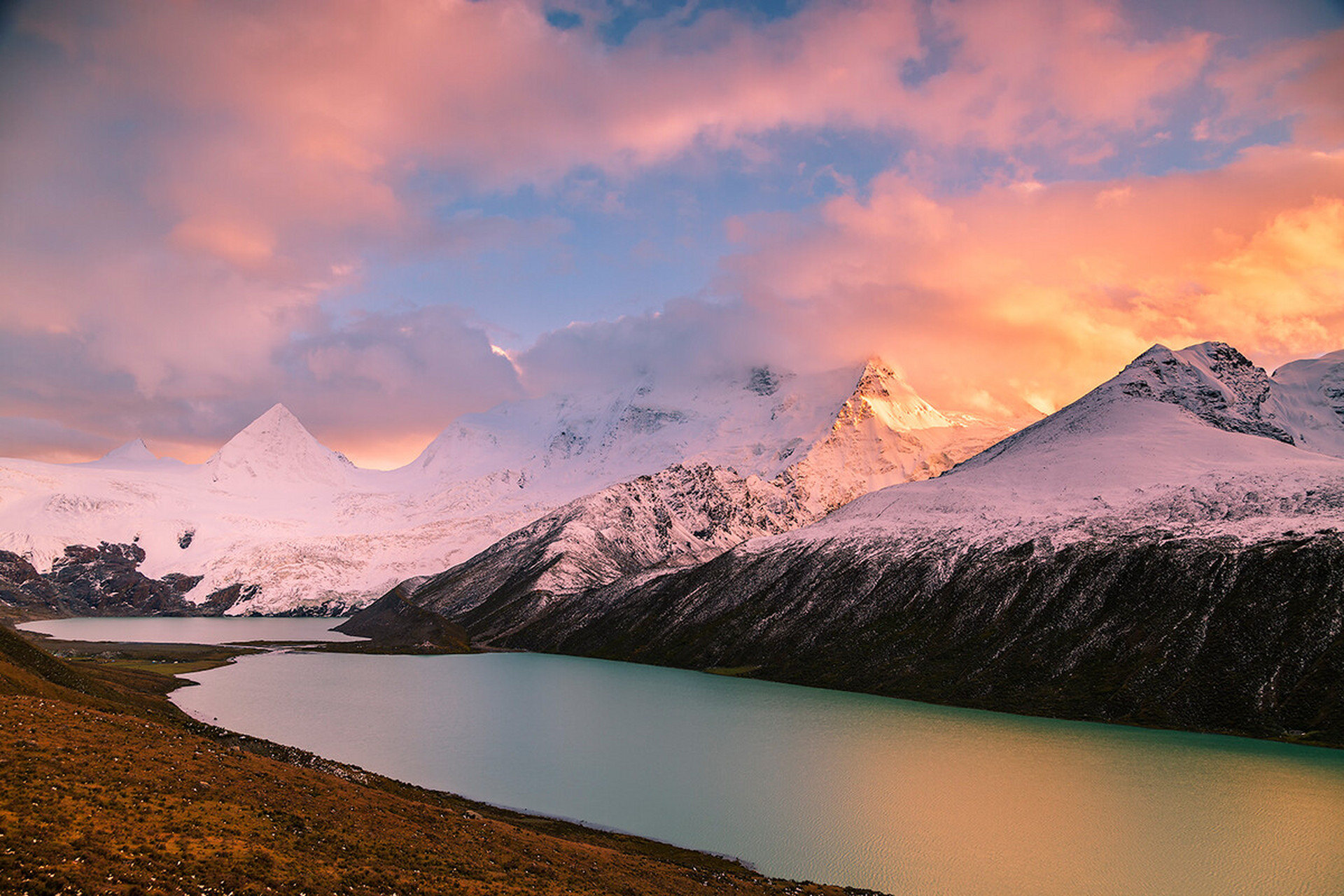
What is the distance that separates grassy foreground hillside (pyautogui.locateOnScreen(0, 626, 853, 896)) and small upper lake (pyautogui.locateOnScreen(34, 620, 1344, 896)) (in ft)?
32.0

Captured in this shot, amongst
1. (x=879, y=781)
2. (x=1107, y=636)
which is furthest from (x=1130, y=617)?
(x=879, y=781)

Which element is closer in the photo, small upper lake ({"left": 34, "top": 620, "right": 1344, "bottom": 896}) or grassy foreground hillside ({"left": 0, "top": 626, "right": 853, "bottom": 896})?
grassy foreground hillside ({"left": 0, "top": 626, "right": 853, "bottom": 896})

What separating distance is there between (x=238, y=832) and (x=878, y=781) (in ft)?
210

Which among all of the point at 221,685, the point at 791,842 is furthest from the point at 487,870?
the point at 221,685

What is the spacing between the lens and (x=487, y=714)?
396 ft

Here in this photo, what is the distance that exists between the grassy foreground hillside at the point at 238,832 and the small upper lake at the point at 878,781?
9.75 meters

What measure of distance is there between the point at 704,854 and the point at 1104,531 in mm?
154444

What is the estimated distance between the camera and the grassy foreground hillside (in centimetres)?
3173

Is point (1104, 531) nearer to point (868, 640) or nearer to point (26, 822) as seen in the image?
point (868, 640)

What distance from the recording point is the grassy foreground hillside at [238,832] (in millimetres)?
31734

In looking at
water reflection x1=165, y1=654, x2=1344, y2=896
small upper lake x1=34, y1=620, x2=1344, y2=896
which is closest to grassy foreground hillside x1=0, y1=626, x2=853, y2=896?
small upper lake x1=34, y1=620, x2=1344, y2=896

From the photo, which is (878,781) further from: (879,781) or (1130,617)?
(1130,617)

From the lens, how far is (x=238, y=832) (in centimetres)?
3862

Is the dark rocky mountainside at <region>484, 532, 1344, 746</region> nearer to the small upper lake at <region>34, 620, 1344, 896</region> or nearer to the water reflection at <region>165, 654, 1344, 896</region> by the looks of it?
→ the small upper lake at <region>34, 620, 1344, 896</region>
